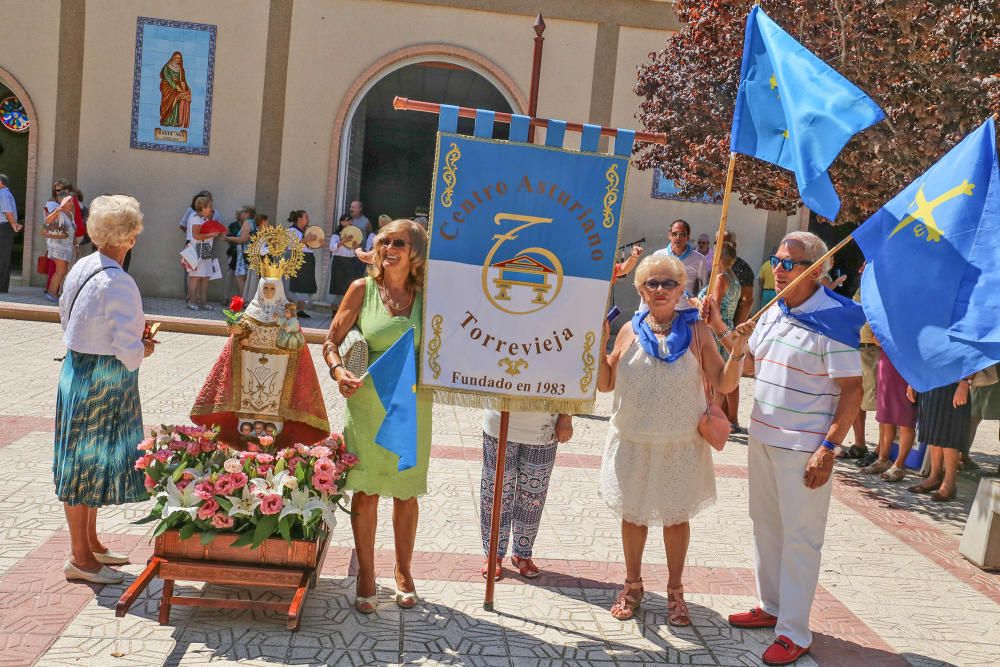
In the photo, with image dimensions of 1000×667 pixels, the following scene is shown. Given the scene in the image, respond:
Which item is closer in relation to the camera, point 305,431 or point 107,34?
point 305,431

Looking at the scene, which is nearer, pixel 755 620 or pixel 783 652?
pixel 783 652

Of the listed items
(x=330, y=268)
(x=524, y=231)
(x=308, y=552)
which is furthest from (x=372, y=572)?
(x=330, y=268)

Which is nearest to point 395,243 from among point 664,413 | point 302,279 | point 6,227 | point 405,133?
point 664,413

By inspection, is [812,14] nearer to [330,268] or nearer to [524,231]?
[524,231]

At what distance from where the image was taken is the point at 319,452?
423cm

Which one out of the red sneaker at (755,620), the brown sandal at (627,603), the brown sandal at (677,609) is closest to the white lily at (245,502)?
the brown sandal at (627,603)

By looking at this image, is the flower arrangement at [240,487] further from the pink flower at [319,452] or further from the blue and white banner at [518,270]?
the blue and white banner at [518,270]

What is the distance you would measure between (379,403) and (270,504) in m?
0.66

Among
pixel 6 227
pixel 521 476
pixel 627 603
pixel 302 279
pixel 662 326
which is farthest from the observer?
pixel 302 279

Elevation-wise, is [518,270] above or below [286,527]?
above

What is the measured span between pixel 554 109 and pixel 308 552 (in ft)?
42.4

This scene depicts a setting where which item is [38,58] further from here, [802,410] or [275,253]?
[802,410]

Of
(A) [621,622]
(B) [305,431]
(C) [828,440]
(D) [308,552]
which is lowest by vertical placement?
(A) [621,622]

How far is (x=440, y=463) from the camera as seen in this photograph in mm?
7098
